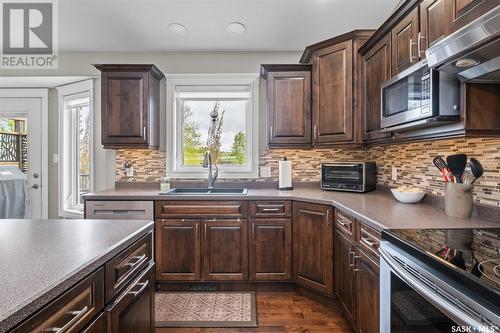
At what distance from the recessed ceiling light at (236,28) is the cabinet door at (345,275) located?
2163mm

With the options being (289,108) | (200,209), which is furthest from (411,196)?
(200,209)

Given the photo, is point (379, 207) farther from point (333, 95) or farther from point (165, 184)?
point (165, 184)

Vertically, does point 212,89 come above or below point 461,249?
above

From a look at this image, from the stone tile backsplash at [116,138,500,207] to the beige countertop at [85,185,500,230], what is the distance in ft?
0.49

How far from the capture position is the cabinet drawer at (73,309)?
746 mm

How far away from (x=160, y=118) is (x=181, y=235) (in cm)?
139

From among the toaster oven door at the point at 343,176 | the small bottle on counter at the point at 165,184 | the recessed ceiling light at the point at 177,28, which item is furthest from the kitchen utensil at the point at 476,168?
the recessed ceiling light at the point at 177,28

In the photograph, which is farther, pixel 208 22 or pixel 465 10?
pixel 208 22

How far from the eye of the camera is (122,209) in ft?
9.07

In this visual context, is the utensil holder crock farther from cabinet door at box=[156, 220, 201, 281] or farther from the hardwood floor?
cabinet door at box=[156, 220, 201, 281]

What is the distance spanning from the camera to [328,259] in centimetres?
243

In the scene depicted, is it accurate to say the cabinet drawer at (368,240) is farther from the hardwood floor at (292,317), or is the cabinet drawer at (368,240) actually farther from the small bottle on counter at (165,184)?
the small bottle on counter at (165,184)

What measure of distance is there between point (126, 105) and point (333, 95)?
199cm

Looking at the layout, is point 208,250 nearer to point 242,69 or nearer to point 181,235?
point 181,235
